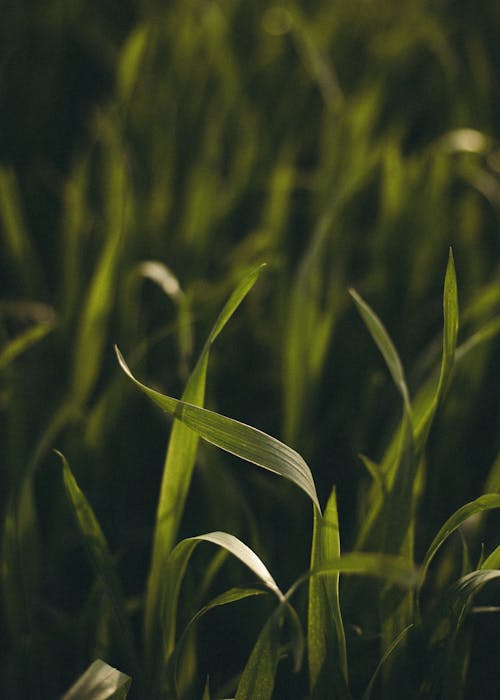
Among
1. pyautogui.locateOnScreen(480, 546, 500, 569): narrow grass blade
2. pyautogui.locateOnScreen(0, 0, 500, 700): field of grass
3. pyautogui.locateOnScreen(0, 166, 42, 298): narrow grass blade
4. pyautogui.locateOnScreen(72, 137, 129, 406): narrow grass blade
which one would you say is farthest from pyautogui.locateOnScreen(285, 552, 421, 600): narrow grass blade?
pyautogui.locateOnScreen(0, 166, 42, 298): narrow grass blade

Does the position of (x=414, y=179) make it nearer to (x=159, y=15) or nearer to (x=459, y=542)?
(x=459, y=542)

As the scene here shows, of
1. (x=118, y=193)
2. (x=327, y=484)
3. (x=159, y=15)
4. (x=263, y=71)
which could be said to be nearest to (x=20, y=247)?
(x=118, y=193)

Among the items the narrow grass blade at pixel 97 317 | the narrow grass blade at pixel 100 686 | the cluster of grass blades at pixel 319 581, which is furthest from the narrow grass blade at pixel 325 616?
the narrow grass blade at pixel 97 317

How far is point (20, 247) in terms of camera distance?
2.58 feet

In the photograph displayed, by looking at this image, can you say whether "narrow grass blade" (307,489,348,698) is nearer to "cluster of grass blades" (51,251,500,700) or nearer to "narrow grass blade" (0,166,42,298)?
"cluster of grass blades" (51,251,500,700)

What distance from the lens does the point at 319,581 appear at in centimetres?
43

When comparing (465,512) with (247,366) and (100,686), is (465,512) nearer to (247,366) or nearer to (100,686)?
(100,686)

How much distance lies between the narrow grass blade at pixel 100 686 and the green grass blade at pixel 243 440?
13 cm

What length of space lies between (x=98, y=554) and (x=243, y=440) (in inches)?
4.8

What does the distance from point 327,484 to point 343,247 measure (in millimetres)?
298

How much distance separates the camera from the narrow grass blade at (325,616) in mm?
427

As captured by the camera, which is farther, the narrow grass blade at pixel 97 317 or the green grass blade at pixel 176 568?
the narrow grass blade at pixel 97 317

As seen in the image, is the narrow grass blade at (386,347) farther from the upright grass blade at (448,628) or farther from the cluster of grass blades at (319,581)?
the upright grass blade at (448,628)

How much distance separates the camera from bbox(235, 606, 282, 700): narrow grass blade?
0.41 m
